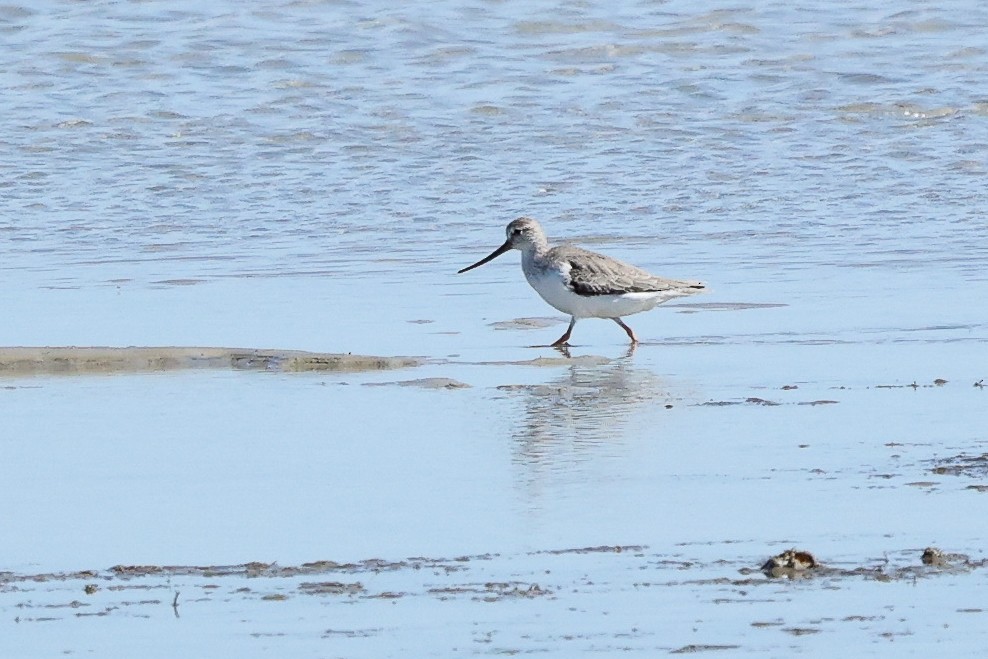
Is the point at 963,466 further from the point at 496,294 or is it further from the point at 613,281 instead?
the point at 496,294

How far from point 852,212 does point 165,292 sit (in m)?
4.97

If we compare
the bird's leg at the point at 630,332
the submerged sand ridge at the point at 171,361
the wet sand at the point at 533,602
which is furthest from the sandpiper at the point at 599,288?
the wet sand at the point at 533,602

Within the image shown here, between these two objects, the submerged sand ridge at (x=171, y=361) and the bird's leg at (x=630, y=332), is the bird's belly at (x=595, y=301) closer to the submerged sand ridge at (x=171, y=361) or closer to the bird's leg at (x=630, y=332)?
the bird's leg at (x=630, y=332)

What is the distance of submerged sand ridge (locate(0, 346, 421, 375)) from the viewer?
8312 mm

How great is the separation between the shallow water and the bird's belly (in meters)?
0.21

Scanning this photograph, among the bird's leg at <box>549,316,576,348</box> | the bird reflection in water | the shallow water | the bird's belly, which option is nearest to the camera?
the shallow water

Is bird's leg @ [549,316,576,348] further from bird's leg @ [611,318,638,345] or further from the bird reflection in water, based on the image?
the bird reflection in water

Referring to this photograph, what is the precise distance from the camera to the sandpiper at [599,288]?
950 centimetres

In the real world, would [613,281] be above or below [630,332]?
above

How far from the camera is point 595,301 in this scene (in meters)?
9.48

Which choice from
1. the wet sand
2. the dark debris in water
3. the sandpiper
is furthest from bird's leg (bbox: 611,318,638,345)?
the wet sand

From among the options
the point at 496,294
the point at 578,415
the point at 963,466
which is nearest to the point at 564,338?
the point at 496,294

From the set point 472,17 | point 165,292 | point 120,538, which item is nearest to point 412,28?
point 472,17

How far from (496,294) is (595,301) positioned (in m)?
1.45
